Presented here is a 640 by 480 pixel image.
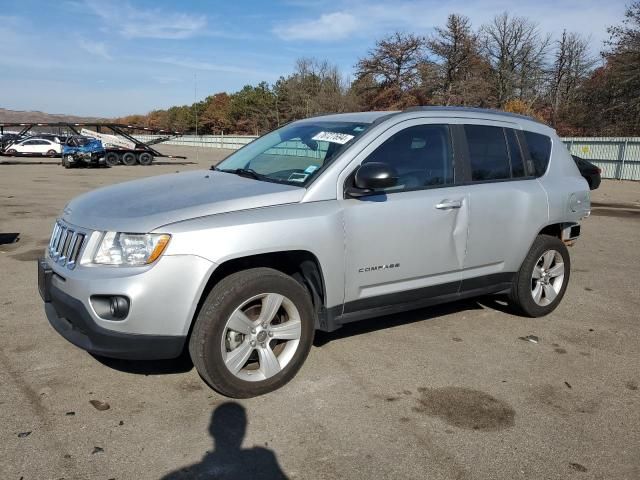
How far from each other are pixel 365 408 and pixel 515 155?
106 inches

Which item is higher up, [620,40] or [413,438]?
[620,40]

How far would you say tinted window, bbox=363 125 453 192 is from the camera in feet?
13.2

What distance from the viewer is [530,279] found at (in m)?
4.96

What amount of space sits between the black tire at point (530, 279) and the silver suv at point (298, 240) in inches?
0.8

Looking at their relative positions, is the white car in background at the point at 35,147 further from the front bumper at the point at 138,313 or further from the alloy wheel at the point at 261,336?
the alloy wheel at the point at 261,336

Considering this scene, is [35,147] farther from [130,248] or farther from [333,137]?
[130,248]

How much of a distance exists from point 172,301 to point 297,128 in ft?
6.92

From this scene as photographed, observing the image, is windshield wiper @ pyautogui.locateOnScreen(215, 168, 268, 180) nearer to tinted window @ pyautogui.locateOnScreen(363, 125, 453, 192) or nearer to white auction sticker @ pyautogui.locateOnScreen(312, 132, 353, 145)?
Answer: white auction sticker @ pyautogui.locateOnScreen(312, 132, 353, 145)

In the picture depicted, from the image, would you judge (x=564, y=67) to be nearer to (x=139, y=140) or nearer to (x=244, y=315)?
(x=139, y=140)

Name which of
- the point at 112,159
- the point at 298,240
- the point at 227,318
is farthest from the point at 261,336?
the point at 112,159

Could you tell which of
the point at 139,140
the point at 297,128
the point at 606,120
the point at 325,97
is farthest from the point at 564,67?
the point at 297,128

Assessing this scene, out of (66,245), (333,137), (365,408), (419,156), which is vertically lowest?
(365,408)

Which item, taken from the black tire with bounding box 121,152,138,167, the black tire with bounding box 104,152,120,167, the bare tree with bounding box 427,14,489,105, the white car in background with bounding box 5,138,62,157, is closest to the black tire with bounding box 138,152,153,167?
the black tire with bounding box 121,152,138,167

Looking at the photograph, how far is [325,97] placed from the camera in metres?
53.9
